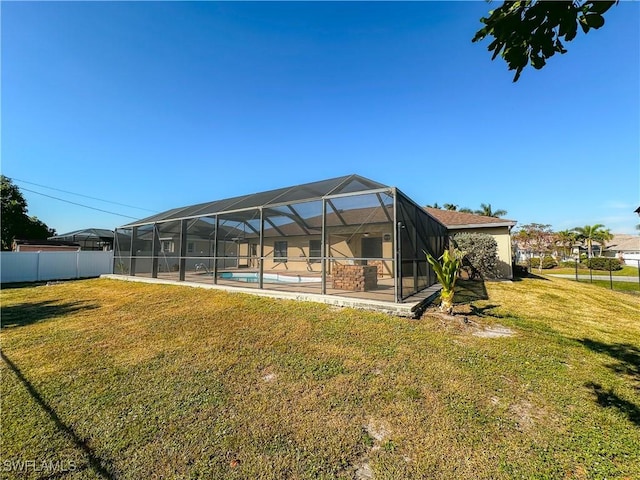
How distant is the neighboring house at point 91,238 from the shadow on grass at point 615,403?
27.3m

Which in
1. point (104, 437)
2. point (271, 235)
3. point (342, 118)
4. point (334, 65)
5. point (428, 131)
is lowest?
point (104, 437)

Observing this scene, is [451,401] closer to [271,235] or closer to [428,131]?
[428,131]

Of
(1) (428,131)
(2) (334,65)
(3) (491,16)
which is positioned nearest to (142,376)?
(3) (491,16)

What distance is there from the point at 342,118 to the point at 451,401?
11.0 m

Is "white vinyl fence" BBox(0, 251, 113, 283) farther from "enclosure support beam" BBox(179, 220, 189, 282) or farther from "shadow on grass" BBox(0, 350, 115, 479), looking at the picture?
"shadow on grass" BBox(0, 350, 115, 479)

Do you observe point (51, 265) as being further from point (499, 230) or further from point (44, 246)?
point (499, 230)

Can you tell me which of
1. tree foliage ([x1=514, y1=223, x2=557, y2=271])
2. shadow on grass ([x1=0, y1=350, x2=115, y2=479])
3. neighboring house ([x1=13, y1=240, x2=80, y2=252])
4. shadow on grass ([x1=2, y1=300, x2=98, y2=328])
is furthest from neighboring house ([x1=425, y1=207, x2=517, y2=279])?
tree foliage ([x1=514, y1=223, x2=557, y2=271])

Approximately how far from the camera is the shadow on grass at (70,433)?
7.05 ft

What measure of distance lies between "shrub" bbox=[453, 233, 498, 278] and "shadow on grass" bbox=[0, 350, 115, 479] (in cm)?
1286

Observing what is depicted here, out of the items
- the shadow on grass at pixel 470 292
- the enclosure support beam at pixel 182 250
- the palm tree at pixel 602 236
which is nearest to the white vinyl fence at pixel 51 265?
the enclosure support beam at pixel 182 250

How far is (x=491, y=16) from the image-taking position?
1830mm

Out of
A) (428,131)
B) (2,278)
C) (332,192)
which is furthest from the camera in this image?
(2,278)

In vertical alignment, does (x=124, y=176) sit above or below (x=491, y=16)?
above

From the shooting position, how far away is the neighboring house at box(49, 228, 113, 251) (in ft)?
71.6
